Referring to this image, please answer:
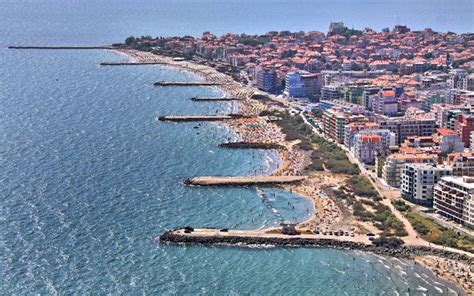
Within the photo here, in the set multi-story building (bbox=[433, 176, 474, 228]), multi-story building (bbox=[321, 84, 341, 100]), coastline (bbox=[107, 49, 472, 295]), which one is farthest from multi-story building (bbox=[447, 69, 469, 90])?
multi-story building (bbox=[433, 176, 474, 228])

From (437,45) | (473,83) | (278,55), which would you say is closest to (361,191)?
(473,83)

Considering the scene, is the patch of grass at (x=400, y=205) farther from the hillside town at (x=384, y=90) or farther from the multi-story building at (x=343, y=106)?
the multi-story building at (x=343, y=106)

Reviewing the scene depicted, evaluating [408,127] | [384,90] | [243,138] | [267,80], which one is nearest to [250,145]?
[243,138]

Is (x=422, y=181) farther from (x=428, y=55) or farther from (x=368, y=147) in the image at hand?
(x=428, y=55)

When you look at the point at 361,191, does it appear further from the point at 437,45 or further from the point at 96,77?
the point at 437,45

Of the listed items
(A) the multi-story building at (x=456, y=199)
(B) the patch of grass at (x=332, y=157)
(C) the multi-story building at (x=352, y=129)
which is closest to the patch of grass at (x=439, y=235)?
(A) the multi-story building at (x=456, y=199)

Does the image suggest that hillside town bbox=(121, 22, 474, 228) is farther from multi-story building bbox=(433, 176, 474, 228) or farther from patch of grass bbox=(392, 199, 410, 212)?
patch of grass bbox=(392, 199, 410, 212)
